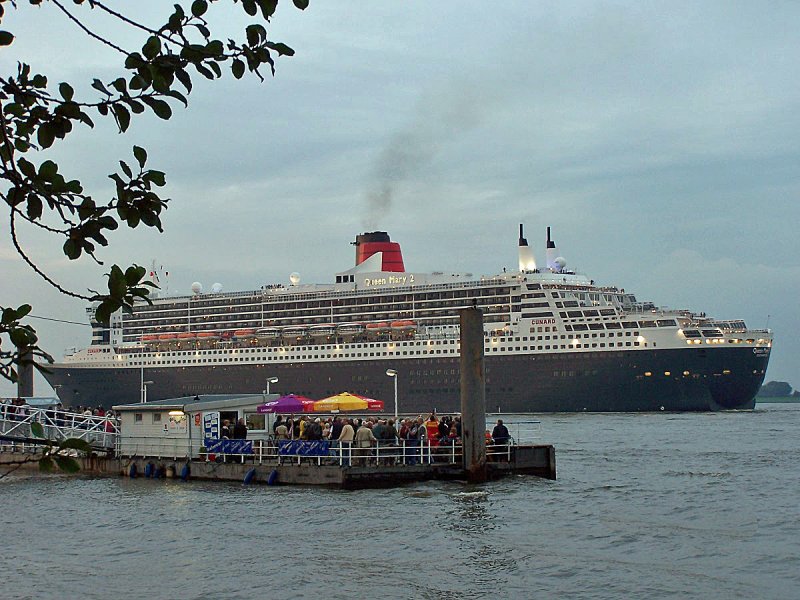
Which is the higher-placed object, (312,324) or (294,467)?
(312,324)

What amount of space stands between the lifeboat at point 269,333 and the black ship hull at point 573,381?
4.05 m

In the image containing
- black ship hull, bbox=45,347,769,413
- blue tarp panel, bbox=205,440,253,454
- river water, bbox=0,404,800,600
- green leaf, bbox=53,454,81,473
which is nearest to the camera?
green leaf, bbox=53,454,81,473

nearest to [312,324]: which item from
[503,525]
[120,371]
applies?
[120,371]

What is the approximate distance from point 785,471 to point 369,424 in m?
11.0

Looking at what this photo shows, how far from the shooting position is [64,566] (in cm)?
1680

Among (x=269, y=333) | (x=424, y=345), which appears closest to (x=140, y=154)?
(x=424, y=345)

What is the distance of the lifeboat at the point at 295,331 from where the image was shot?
80.2 meters

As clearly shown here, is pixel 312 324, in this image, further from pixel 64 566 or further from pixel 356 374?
pixel 64 566

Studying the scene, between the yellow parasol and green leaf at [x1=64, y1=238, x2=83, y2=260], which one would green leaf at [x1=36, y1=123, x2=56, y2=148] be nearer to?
green leaf at [x1=64, y1=238, x2=83, y2=260]

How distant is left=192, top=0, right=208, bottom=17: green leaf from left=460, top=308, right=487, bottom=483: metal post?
715 inches

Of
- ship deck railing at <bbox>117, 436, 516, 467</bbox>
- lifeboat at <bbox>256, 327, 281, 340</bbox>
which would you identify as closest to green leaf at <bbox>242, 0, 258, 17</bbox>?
ship deck railing at <bbox>117, 436, 516, 467</bbox>

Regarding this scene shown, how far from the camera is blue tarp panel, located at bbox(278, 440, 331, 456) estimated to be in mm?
24203

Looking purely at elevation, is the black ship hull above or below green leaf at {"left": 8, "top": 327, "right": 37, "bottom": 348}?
above

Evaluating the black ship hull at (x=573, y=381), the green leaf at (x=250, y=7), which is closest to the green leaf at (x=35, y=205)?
the green leaf at (x=250, y=7)
